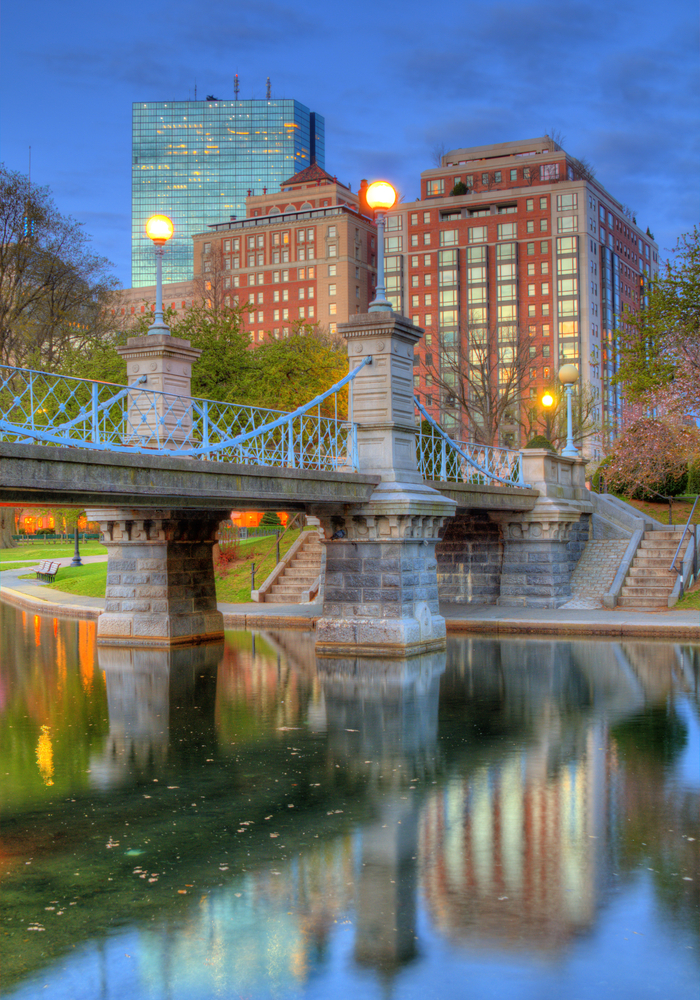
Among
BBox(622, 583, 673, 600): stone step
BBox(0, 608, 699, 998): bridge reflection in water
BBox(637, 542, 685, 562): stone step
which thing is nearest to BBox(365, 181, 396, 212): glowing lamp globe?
BBox(0, 608, 699, 998): bridge reflection in water

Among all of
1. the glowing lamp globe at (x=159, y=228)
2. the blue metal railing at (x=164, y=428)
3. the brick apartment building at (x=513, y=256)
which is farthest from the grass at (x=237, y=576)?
the brick apartment building at (x=513, y=256)

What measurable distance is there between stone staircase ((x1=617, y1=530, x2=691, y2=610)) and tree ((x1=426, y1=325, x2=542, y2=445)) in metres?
18.6

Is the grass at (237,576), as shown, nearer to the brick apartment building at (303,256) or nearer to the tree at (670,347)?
the tree at (670,347)

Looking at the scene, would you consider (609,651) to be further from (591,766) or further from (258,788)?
(258,788)

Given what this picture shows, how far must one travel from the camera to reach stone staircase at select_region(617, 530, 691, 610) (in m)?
26.5

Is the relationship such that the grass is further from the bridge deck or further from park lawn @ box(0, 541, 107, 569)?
park lawn @ box(0, 541, 107, 569)

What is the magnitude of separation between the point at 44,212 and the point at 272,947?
4207 centimetres

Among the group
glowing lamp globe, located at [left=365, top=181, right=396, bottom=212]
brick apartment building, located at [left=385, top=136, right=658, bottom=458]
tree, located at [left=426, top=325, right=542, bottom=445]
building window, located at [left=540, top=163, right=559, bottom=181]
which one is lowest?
glowing lamp globe, located at [left=365, top=181, right=396, bottom=212]

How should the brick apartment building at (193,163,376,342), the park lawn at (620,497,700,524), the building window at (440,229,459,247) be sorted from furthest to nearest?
the brick apartment building at (193,163,376,342) < the building window at (440,229,459,247) < the park lawn at (620,497,700,524)

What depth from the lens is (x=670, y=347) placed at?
32625mm

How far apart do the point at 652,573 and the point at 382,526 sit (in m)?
11.9

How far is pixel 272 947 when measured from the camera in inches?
234

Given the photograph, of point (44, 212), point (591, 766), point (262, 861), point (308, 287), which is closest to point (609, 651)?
point (591, 766)

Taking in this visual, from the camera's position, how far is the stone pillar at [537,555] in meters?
27.0
